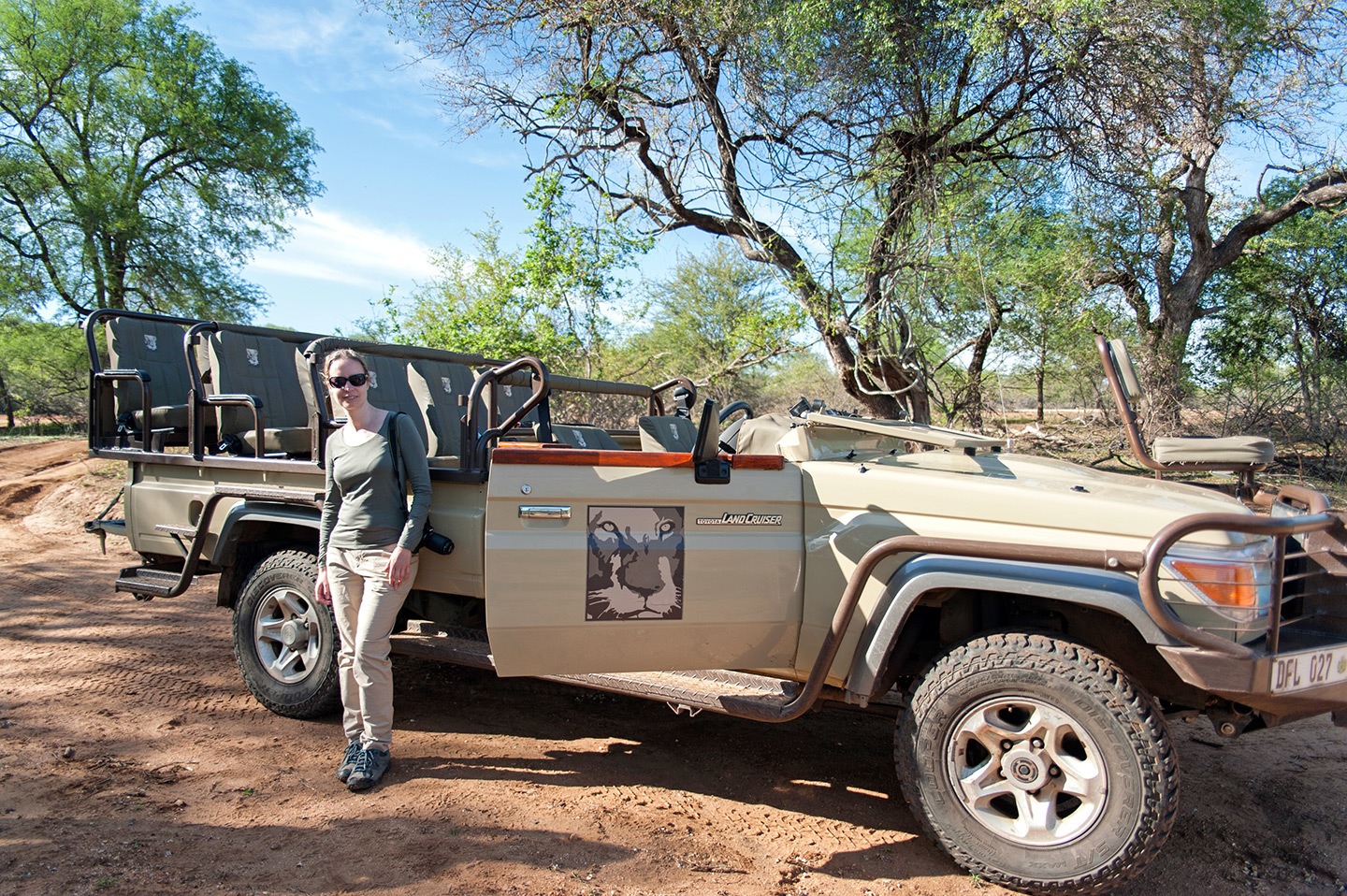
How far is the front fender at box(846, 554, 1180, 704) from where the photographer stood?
2945mm

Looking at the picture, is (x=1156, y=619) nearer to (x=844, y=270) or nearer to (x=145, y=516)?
(x=145, y=516)

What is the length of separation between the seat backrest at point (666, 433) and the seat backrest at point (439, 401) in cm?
110

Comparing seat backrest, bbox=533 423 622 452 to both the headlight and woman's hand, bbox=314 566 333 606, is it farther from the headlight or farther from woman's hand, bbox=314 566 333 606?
the headlight

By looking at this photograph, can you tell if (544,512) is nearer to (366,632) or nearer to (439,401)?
(366,632)

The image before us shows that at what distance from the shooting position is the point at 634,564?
11.3 ft

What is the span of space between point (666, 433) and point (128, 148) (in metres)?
19.5

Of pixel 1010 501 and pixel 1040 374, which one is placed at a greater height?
pixel 1040 374

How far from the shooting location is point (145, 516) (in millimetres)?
5215

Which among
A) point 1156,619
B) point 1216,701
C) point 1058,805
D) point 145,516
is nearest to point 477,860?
point 1058,805

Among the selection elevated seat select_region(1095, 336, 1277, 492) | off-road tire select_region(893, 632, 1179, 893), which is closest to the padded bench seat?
elevated seat select_region(1095, 336, 1277, 492)

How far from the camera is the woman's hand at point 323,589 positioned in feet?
13.1

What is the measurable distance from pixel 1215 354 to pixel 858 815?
14.7 metres

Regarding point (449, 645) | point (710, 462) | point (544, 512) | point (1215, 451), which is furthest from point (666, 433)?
point (1215, 451)

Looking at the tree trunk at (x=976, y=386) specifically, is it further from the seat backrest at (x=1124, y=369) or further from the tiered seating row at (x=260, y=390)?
the seat backrest at (x=1124, y=369)
